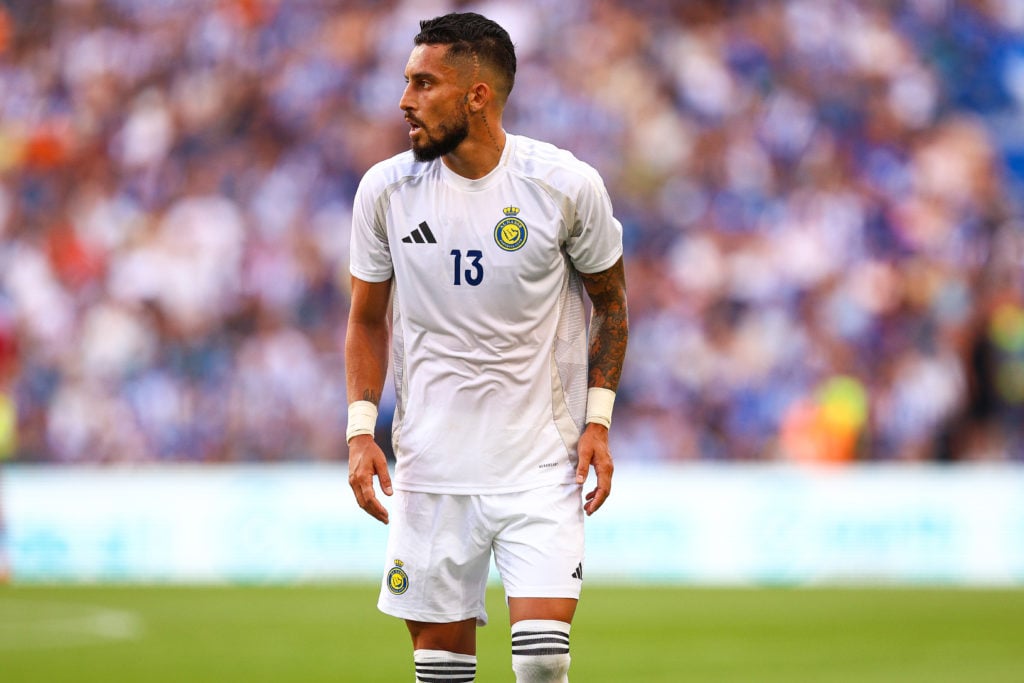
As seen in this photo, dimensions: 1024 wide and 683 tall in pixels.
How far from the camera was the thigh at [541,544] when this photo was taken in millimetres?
4863

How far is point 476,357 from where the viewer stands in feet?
16.4

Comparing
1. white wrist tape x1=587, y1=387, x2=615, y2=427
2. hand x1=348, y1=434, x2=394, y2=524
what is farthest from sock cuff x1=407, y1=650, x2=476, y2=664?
white wrist tape x1=587, y1=387, x2=615, y2=427

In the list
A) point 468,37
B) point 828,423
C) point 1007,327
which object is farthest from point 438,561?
point 1007,327

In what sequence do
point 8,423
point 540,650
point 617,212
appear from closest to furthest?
point 540,650
point 8,423
point 617,212

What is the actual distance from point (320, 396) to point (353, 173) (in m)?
3.07

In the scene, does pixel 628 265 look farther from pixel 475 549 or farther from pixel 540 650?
pixel 540 650

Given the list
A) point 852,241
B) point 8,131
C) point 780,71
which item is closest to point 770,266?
point 852,241

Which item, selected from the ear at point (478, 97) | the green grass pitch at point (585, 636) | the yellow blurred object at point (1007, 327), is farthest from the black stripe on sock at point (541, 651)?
the yellow blurred object at point (1007, 327)

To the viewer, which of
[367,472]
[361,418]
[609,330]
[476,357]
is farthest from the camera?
[609,330]

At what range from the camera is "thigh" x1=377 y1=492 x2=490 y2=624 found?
499 centimetres

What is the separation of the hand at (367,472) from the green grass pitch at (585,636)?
3952 mm

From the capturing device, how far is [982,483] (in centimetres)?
1364

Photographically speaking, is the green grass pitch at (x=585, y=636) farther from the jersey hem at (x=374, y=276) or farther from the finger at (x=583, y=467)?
the jersey hem at (x=374, y=276)

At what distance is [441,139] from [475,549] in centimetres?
→ 129
